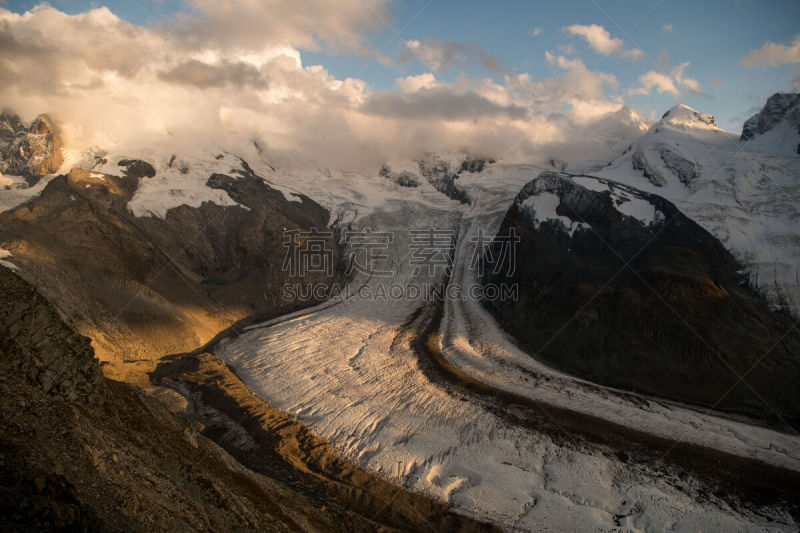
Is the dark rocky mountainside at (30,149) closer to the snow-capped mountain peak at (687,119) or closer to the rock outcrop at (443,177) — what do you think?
the rock outcrop at (443,177)

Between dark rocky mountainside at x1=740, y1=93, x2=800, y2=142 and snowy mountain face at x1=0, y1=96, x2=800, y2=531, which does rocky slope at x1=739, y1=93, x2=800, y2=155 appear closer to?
dark rocky mountainside at x1=740, y1=93, x2=800, y2=142

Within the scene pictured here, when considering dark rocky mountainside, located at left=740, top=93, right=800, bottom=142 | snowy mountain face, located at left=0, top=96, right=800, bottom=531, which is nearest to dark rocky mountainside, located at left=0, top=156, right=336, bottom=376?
snowy mountain face, located at left=0, top=96, right=800, bottom=531

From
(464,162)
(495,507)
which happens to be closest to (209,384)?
(495,507)

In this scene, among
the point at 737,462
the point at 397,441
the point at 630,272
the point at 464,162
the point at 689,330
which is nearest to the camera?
the point at 737,462

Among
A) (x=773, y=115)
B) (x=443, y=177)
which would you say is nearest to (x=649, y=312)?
(x=773, y=115)

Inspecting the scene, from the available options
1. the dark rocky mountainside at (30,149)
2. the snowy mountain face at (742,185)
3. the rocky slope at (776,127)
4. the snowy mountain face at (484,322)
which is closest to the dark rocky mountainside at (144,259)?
the snowy mountain face at (484,322)

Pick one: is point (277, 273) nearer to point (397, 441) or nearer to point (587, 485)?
point (397, 441)
